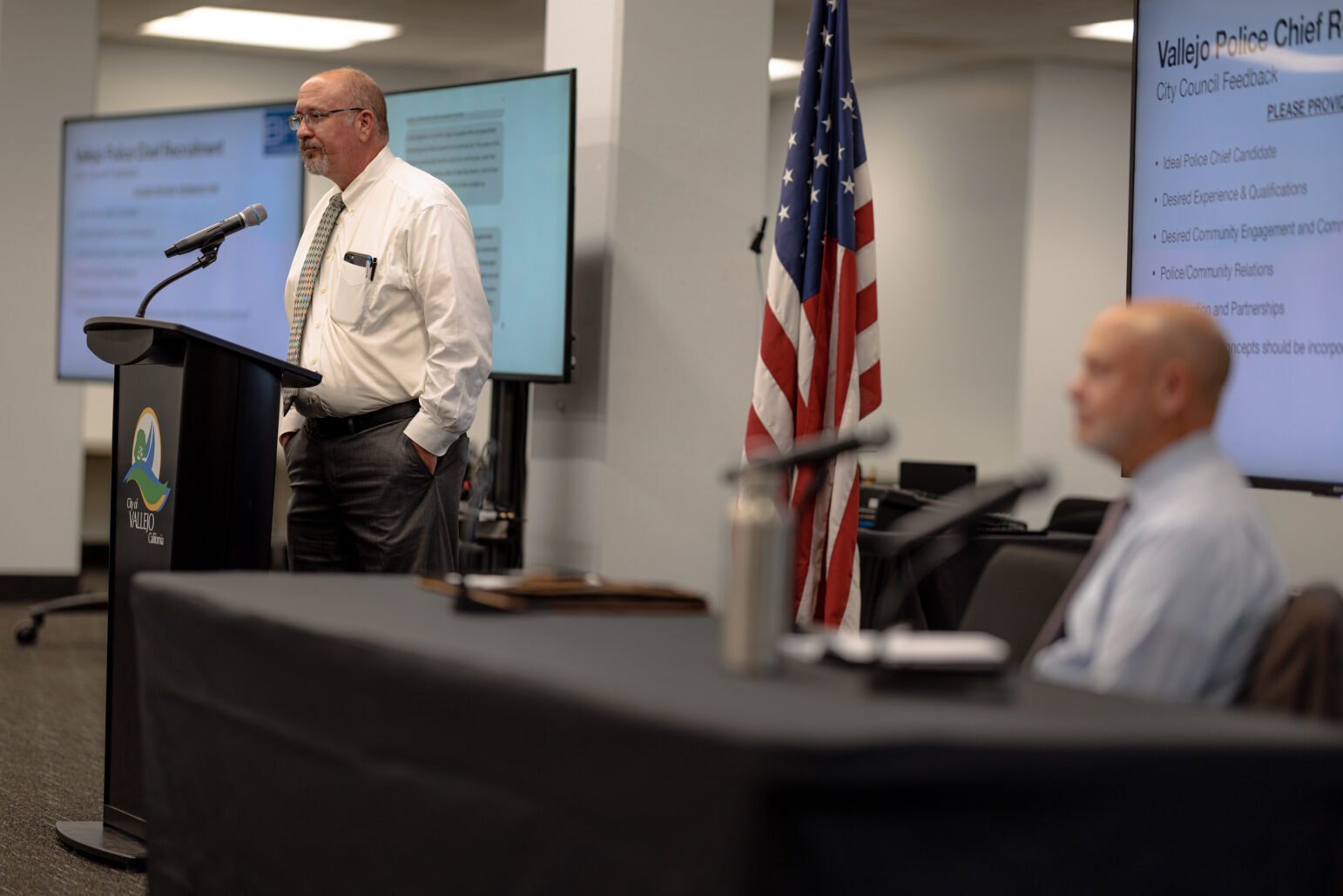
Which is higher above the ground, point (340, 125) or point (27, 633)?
point (340, 125)

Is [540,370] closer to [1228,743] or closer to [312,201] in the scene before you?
[1228,743]

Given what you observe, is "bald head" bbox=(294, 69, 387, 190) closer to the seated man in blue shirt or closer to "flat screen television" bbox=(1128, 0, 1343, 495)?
"flat screen television" bbox=(1128, 0, 1343, 495)

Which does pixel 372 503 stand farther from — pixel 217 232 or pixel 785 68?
pixel 785 68

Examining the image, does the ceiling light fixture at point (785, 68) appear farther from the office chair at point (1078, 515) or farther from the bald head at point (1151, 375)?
the bald head at point (1151, 375)

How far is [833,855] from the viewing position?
123cm

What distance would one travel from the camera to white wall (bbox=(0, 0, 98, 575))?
750 centimetres


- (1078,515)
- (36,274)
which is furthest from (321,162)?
(36,274)

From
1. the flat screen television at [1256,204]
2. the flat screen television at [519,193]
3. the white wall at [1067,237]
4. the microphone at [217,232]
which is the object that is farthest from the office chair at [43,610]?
the white wall at [1067,237]

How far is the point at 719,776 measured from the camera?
122cm

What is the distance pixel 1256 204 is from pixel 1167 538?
1.69 meters

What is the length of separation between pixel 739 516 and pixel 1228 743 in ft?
1.57

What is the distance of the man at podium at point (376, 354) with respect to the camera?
3.62m

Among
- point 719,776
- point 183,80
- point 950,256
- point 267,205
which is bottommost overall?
point 719,776

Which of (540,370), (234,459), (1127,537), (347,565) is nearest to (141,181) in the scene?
(540,370)
